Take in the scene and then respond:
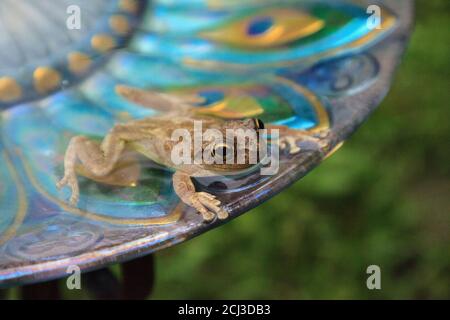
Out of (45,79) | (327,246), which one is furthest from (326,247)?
(45,79)

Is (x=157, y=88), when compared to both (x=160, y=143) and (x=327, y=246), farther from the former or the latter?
(x=327, y=246)

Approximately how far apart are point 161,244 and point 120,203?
101mm

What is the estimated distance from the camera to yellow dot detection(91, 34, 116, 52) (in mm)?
1108

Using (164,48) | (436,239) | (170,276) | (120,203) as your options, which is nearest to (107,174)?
(120,203)

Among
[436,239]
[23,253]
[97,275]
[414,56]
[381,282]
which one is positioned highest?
[414,56]

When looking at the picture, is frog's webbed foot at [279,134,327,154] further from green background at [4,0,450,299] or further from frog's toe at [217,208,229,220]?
green background at [4,0,450,299]

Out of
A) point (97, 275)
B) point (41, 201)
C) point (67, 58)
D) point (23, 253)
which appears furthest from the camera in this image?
point (97, 275)

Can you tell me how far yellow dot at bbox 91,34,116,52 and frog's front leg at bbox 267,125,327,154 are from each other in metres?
0.28

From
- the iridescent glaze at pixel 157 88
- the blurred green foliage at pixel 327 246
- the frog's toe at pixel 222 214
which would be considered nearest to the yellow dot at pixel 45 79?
the iridescent glaze at pixel 157 88

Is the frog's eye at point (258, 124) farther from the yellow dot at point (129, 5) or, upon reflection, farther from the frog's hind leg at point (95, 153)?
the yellow dot at point (129, 5)

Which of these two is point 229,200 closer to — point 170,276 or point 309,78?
point 309,78

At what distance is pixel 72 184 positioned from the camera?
0.94 metres

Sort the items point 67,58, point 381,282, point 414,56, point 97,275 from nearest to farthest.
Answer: point 67,58
point 97,275
point 381,282
point 414,56

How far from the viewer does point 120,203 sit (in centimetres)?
91
